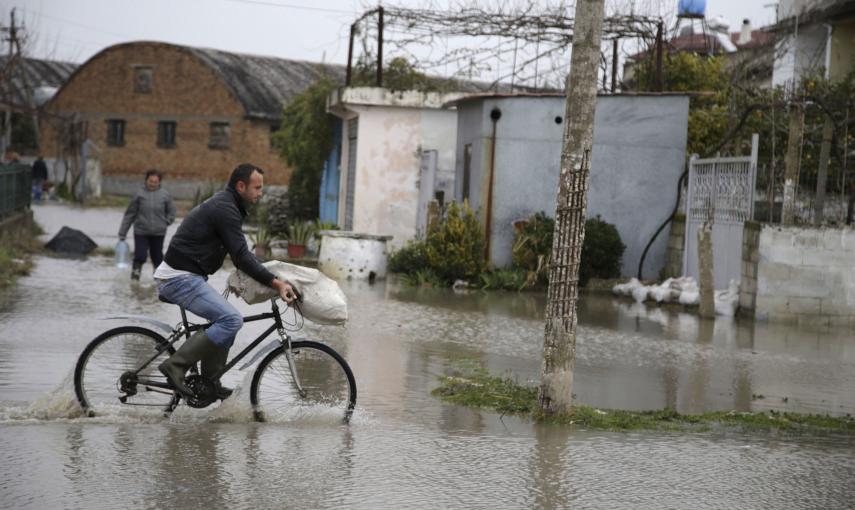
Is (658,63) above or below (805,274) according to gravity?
above

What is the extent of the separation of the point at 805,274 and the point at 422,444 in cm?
1058

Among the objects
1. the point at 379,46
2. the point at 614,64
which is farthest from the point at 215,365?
the point at 614,64

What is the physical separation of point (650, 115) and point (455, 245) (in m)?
4.63

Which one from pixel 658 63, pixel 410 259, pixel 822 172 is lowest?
pixel 410 259

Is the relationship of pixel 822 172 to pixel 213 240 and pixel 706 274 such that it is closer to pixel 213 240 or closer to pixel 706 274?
pixel 706 274

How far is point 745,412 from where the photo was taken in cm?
898

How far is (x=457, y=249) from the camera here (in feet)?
64.8

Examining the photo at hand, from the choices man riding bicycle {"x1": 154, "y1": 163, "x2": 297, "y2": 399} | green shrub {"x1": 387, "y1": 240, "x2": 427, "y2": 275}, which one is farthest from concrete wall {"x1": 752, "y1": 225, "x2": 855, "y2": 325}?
man riding bicycle {"x1": 154, "y1": 163, "x2": 297, "y2": 399}

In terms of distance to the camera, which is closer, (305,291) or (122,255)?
(305,291)

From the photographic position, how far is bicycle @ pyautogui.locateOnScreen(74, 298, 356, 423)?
758 centimetres

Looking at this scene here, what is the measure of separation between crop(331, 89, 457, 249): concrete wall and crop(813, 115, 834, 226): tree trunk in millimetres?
10377

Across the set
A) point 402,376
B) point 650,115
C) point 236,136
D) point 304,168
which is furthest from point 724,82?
point 236,136

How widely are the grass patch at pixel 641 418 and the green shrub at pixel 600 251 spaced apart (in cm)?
1097

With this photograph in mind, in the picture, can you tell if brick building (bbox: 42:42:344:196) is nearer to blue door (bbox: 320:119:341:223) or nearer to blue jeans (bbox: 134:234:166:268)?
blue door (bbox: 320:119:341:223)
